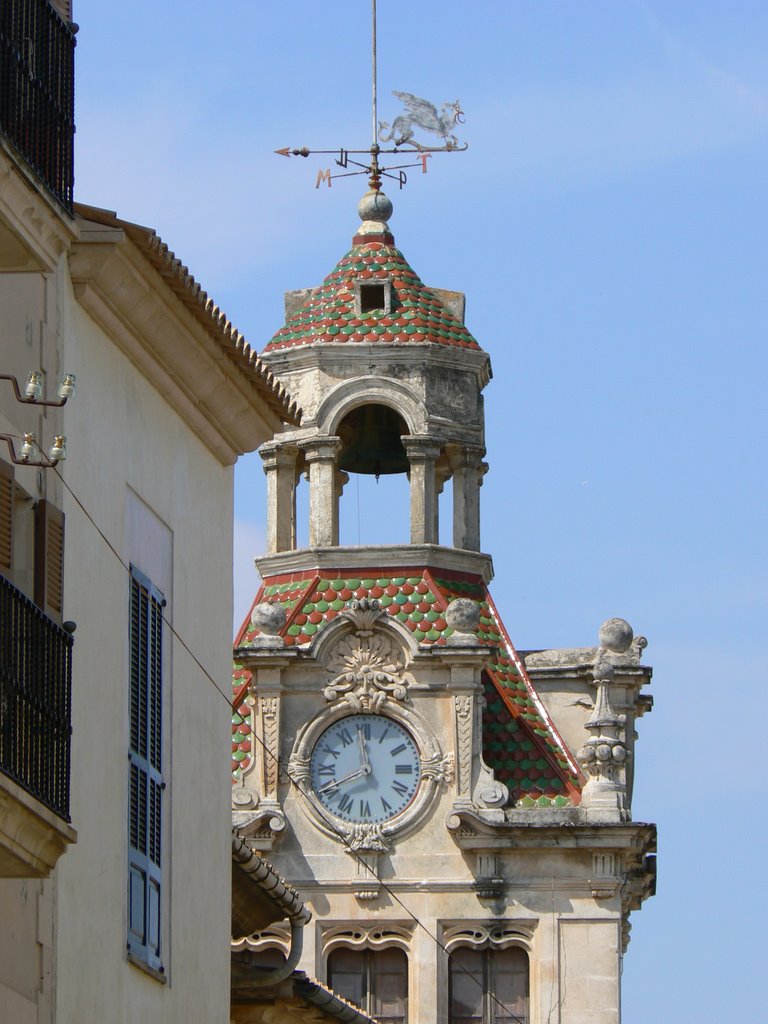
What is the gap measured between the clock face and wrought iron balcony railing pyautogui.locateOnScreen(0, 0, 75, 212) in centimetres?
2834

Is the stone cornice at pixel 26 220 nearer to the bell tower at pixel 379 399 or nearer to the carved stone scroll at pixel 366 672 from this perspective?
the carved stone scroll at pixel 366 672

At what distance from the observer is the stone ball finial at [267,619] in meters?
50.7

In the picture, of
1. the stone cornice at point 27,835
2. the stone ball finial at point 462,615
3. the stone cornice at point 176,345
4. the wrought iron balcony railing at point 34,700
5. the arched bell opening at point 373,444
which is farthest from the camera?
the arched bell opening at point 373,444

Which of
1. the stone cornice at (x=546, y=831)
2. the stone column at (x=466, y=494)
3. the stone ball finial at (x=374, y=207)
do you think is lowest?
the stone cornice at (x=546, y=831)

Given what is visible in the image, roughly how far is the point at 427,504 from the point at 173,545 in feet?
86.1

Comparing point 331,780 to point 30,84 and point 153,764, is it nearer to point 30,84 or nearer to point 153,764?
point 153,764

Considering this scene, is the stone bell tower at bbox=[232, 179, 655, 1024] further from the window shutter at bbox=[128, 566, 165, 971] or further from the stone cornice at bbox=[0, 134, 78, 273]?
the stone cornice at bbox=[0, 134, 78, 273]

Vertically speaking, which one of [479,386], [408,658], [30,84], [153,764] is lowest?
[153,764]

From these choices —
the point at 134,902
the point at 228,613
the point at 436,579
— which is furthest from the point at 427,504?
the point at 134,902

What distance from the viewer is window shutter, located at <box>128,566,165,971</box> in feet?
81.6

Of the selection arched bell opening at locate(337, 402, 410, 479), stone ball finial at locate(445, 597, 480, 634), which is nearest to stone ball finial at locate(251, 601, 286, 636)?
stone ball finial at locate(445, 597, 480, 634)

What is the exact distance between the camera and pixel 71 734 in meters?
22.6

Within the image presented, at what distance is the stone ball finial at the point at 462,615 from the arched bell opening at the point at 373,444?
4.12 m

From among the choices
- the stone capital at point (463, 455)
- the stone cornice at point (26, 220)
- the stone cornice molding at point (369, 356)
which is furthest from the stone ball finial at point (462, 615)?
the stone cornice at point (26, 220)
